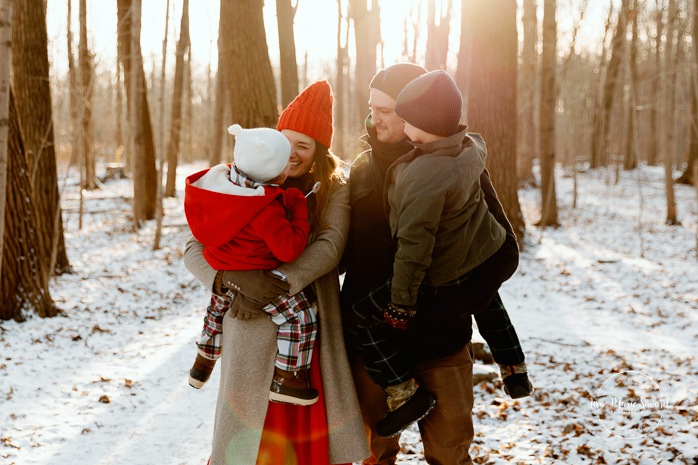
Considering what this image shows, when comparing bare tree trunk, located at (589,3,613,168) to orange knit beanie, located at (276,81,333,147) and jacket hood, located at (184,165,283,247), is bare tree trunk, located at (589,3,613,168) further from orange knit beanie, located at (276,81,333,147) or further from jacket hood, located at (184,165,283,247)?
jacket hood, located at (184,165,283,247)

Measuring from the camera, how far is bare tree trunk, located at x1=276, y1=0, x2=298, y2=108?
9043mm

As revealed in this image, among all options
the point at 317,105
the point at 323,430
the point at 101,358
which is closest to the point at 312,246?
the point at 317,105

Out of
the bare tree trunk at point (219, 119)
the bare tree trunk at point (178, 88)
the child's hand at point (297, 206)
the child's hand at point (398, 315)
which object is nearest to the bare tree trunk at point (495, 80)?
the child's hand at point (297, 206)

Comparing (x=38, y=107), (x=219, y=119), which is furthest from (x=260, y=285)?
(x=219, y=119)

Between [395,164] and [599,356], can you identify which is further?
[599,356]

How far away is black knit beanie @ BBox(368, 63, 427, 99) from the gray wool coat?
466 mm

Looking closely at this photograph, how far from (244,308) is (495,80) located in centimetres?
760

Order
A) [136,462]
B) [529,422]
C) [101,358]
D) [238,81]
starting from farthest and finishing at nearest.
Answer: [238,81], [101,358], [529,422], [136,462]

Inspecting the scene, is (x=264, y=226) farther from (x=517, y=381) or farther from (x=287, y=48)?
(x=287, y=48)

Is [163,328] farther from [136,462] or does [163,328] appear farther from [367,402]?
[367,402]

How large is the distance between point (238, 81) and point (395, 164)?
5.81 metres

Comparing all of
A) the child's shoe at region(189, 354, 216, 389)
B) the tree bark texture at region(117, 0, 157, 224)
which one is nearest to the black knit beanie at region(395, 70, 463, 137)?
the child's shoe at region(189, 354, 216, 389)

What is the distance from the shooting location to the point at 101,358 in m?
5.55

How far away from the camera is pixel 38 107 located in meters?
7.82
